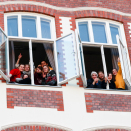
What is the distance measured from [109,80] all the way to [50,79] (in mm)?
1831

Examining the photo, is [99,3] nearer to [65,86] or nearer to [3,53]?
[65,86]

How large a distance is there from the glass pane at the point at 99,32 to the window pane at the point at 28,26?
1988 mm

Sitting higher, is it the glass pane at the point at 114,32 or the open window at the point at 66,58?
the glass pane at the point at 114,32

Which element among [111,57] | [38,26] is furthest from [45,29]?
[111,57]

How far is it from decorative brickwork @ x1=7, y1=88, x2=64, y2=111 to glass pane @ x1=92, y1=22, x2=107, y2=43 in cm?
261

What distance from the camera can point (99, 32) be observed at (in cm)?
1331

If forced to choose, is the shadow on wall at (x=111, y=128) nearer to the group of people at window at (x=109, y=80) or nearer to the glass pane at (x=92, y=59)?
the group of people at window at (x=109, y=80)

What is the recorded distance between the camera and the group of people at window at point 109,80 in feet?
39.9

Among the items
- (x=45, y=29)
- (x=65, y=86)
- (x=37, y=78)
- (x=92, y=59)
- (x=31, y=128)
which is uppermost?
(x=45, y=29)

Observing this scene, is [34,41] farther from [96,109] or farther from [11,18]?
[96,109]

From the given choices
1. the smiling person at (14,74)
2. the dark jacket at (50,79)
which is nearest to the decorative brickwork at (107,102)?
the dark jacket at (50,79)

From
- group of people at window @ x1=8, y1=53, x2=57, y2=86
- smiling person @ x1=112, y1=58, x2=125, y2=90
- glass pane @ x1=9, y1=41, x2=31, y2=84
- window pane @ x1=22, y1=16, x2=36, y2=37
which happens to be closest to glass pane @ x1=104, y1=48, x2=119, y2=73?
smiling person @ x1=112, y1=58, x2=125, y2=90

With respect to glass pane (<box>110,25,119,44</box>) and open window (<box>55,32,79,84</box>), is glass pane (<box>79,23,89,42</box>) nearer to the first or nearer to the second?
glass pane (<box>110,25,119,44</box>)

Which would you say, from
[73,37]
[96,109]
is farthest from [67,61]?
[96,109]
